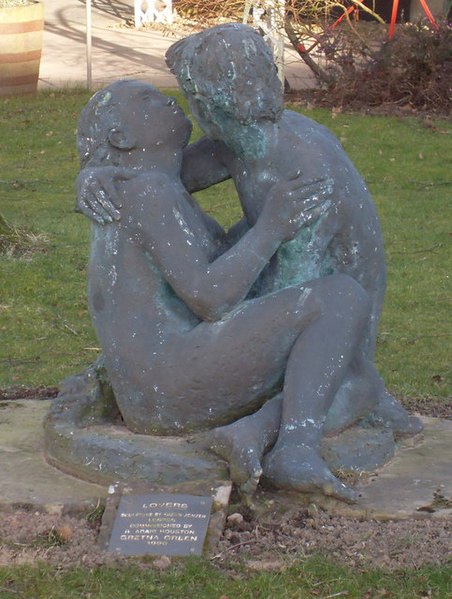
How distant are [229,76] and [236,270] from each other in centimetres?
68

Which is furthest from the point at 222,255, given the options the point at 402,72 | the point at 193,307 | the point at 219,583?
the point at 402,72

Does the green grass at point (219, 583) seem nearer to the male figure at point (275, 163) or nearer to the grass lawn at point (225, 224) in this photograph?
the grass lawn at point (225, 224)

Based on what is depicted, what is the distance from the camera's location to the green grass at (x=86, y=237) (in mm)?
7594

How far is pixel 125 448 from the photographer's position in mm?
4742

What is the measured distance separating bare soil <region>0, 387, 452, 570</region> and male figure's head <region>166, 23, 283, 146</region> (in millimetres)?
1397

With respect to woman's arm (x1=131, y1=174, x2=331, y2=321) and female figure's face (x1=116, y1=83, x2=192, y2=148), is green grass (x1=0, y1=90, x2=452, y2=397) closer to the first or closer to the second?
woman's arm (x1=131, y1=174, x2=331, y2=321)

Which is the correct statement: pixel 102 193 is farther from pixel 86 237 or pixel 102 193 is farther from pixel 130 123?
pixel 86 237

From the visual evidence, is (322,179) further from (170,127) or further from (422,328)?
(422,328)

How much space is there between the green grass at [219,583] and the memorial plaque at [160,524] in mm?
79

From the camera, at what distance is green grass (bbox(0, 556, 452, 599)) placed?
4121mm

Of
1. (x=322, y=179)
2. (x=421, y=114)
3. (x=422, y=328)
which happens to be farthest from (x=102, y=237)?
(x=421, y=114)

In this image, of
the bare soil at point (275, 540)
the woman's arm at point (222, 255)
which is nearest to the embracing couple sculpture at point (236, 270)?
the woman's arm at point (222, 255)

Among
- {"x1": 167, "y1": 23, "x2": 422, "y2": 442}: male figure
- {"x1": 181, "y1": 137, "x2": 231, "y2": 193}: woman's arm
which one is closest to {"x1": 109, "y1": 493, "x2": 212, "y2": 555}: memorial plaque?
{"x1": 167, "y1": 23, "x2": 422, "y2": 442}: male figure

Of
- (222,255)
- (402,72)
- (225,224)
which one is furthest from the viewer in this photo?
(402,72)
